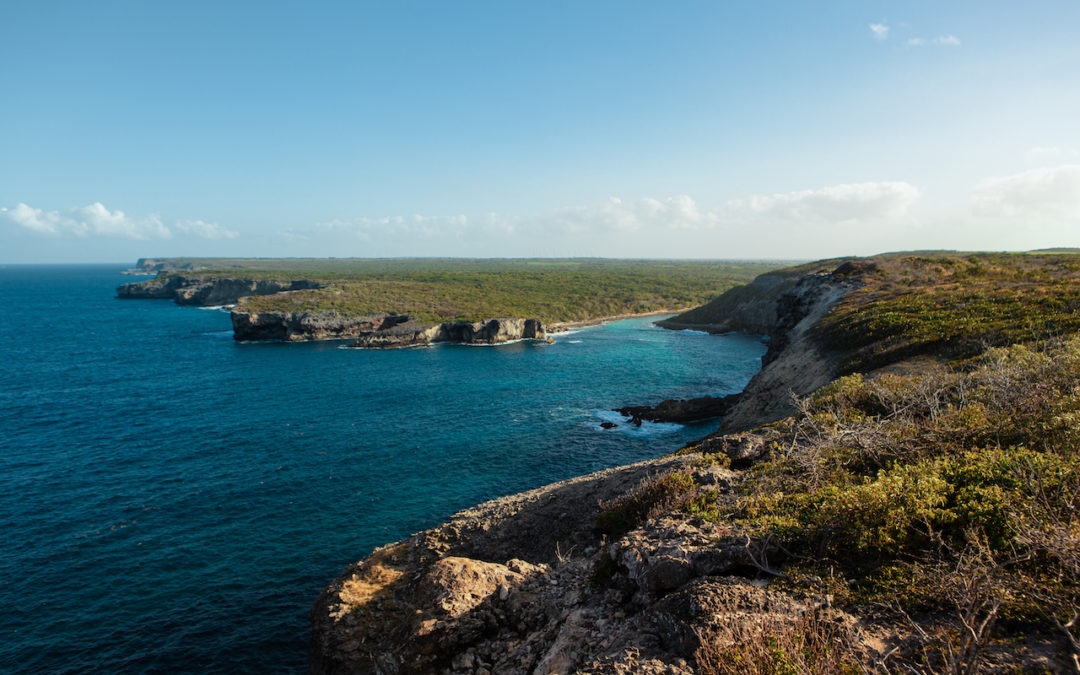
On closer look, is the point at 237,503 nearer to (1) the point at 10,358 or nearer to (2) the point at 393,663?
(2) the point at 393,663

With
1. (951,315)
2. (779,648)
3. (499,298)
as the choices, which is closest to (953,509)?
(779,648)

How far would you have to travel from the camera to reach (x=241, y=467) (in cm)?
3853

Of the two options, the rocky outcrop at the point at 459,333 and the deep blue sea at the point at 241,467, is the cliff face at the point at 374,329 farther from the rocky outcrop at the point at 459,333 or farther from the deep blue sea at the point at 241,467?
the deep blue sea at the point at 241,467

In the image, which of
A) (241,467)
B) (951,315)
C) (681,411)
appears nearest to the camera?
(951,315)

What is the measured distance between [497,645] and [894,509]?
10.9m

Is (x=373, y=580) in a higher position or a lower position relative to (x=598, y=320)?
lower

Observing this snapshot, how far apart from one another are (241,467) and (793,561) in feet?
131

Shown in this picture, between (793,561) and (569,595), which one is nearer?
(793,561)

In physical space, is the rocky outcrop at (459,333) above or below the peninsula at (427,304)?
below

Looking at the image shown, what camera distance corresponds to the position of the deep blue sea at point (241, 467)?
22.8 m

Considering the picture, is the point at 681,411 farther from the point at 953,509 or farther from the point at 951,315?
the point at 953,509

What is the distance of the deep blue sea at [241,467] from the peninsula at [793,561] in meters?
7.88

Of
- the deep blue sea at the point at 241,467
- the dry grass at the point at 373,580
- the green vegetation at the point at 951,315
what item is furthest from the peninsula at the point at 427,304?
the dry grass at the point at 373,580

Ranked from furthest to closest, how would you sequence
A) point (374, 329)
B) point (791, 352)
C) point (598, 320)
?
point (598, 320)
point (374, 329)
point (791, 352)
